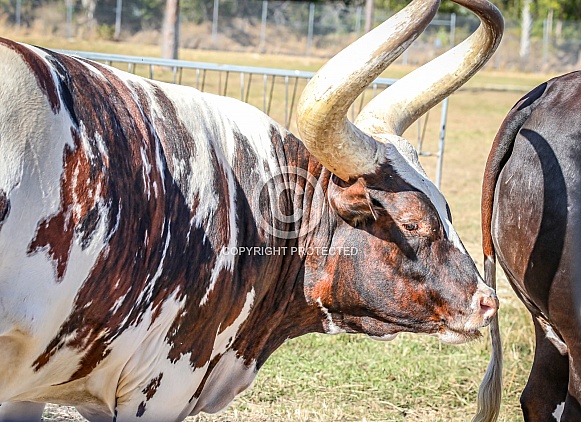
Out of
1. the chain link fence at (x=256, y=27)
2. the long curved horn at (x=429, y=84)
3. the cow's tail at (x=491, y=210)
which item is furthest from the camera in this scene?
the chain link fence at (x=256, y=27)

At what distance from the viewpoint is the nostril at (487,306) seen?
317 centimetres

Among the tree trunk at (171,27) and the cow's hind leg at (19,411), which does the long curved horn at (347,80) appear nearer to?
the cow's hind leg at (19,411)

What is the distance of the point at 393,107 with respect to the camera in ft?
11.3

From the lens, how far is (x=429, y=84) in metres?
3.40

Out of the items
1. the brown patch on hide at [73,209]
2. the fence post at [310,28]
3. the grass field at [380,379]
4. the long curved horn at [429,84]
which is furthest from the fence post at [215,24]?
the brown patch on hide at [73,209]

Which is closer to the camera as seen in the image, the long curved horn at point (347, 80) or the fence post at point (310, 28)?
the long curved horn at point (347, 80)

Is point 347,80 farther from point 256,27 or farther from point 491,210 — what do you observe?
point 256,27

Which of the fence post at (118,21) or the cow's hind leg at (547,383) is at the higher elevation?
the cow's hind leg at (547,383)

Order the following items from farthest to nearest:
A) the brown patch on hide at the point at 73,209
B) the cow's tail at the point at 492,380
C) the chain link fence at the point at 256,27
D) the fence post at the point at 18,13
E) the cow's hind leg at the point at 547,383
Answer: the chain link fence at the point at 256,27
the fence post at the point at 18,13
the cow's tail at the point at 492,380
the cow's hind leg at the point at 547,383
the brown patch on hide at the point at 73,209

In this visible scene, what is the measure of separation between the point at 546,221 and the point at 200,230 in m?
1.59

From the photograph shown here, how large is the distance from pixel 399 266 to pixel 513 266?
884 mm

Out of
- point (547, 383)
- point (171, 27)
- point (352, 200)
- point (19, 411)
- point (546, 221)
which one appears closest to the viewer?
point (352, 200)

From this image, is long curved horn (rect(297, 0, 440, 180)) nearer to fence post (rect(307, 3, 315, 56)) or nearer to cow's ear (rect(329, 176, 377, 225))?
cow's ear (rect(329, 176, 377, 225))

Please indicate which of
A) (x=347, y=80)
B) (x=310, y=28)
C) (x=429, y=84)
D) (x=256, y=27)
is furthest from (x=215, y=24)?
Result: (x=347, y=80)
